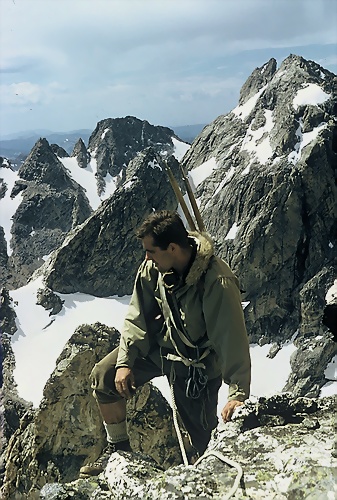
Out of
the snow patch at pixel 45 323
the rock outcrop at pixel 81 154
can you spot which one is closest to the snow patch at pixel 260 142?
the snow patch at pixel 45 323

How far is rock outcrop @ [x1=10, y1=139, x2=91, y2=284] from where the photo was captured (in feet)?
285

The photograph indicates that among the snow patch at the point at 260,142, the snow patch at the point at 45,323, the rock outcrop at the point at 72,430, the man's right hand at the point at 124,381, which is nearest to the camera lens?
the man's right hand at the point at 124,381

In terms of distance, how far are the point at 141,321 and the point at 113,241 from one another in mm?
52381

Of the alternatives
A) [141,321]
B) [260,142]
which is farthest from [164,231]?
[260,142]

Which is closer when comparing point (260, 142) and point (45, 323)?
point (45, 323)

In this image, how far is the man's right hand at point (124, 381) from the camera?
518 cm

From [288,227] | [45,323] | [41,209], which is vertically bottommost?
[45,323]

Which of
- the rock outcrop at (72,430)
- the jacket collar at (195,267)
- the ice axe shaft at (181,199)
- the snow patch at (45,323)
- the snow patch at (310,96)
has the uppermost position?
the snow patch at (310,96)

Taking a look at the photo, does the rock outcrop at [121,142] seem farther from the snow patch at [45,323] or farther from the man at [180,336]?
the man at [180,336]

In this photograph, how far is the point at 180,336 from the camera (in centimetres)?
520

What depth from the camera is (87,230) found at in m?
57.0

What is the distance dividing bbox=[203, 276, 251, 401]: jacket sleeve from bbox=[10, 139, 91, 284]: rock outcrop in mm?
78064

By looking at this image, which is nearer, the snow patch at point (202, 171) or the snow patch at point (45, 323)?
the snow patch at point (45, 323)

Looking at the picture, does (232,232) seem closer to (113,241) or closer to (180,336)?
(113,241)
